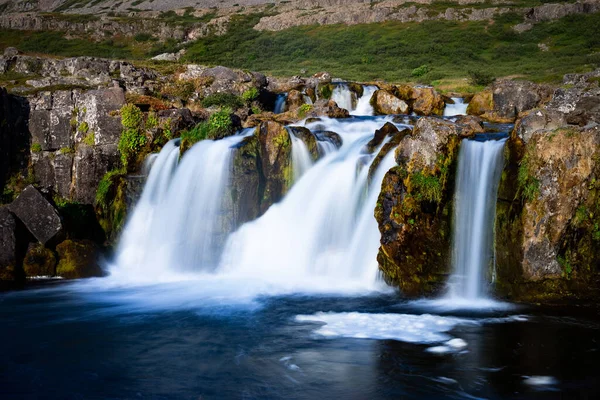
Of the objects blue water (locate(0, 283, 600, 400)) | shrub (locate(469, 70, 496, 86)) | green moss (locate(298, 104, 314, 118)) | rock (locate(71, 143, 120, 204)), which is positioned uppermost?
shrub (locate(469, 70, 496, 86))

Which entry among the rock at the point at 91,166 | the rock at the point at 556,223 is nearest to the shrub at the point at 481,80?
the rock at the point at 91,166

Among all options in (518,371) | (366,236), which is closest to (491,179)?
(366,236)

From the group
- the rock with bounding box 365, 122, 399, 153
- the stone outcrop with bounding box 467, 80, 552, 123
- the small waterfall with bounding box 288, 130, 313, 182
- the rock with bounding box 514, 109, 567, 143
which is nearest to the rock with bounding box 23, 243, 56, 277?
the small waterfall with bounding box 288, 130, 313, 182

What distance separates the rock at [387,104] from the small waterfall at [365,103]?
14.4 inches

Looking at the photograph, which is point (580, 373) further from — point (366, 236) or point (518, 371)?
point (366, 236)

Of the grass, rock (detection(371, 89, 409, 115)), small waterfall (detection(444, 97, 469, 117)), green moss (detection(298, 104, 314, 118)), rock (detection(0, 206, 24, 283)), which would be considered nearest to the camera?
rock (detection(0, 206, 24, 283))

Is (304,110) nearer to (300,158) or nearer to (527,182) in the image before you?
(300,158)

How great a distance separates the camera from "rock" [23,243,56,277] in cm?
1911

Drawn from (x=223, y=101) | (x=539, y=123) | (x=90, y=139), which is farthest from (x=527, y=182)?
(x=223, y=101)

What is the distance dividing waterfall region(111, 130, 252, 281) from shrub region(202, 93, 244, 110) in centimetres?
895

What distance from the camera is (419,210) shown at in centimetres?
1528

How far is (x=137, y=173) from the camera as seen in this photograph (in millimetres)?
23109

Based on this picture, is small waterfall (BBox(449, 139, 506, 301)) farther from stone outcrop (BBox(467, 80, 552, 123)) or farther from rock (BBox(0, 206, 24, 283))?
rock (BBox(0, 206, 24, 283))

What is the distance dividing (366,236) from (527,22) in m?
70.1
